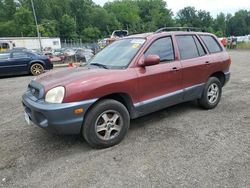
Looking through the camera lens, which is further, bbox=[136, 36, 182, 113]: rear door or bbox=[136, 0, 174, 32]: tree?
bbox=[136, 0, 174, 32]: tree

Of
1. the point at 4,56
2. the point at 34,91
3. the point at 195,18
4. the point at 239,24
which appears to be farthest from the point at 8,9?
the point at 239,24

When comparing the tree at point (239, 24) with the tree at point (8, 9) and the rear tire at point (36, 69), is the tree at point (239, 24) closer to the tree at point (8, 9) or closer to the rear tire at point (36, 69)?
the tree at point (8, 9)

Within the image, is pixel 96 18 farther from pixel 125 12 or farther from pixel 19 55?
pixel 19 55

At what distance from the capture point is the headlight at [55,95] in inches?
129

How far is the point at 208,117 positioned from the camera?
4797mm

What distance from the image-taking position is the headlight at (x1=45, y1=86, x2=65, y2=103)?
129 inches

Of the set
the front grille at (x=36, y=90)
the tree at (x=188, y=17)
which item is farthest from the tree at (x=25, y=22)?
the tree at (x=188, y=17)

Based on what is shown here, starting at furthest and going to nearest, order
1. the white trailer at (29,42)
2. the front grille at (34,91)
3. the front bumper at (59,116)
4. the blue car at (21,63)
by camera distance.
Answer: the white trailer at (29,42) → the blue car at (21,63) → the front grille at (34,91) → the front bumper at (59,116)

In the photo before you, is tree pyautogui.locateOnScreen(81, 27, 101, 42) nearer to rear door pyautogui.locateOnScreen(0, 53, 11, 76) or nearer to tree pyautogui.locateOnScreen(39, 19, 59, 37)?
tree pyautogui.locateOnScreen(39, 19, 59, 37)

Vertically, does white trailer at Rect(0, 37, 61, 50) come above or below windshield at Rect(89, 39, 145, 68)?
above

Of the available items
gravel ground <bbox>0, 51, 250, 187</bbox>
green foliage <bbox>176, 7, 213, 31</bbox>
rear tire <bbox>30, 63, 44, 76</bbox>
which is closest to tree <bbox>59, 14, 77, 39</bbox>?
green foliage <bbox>176, 7, 213, 31</bbox>

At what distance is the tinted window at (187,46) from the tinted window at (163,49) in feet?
0.80

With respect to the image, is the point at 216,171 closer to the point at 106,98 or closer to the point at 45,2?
the point at 106,98

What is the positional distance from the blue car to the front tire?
31.9ft
